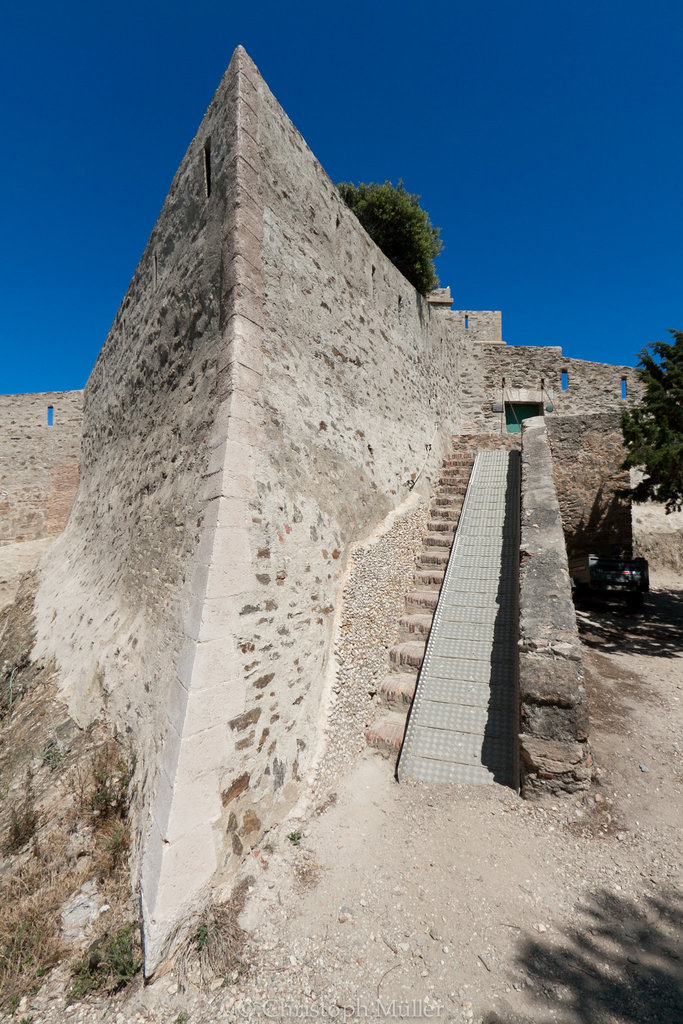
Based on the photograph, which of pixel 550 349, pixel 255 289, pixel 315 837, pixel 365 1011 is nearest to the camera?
pixel 365 1011

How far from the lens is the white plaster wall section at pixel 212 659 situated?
7.72ft

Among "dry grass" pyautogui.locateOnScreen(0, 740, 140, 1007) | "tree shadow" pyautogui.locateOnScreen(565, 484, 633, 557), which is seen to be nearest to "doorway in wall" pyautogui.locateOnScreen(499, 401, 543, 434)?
"tree shadow" pyautogui.locateOnScreen(565, 484, 633, 557)

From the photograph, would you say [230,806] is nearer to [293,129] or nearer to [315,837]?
[315,837]

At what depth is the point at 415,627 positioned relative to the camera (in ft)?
15.3

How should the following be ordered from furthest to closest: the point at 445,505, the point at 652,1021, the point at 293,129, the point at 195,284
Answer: the point at 445,505
the point at 293,129
the point at 195,284
the point at 652,1021

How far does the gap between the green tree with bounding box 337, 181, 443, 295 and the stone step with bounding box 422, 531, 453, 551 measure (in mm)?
8001

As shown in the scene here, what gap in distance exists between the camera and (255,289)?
3.62 m

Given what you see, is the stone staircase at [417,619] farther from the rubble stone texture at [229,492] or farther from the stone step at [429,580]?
the rubble stone texture at [229,492]

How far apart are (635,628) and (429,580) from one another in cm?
418

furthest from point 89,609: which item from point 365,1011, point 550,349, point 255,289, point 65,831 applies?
point 550,349

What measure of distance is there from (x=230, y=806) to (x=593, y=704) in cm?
362

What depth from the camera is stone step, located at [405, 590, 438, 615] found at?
16.0 feet

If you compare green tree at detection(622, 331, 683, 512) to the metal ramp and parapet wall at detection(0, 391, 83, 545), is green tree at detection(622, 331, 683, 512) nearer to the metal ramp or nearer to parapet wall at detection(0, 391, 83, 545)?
the metal ramp

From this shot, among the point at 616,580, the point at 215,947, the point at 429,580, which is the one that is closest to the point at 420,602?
the point at 429,580
